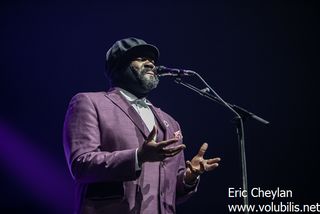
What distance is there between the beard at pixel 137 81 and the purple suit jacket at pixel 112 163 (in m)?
0.22

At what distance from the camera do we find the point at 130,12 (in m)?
5.15

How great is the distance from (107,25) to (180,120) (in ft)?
4.71

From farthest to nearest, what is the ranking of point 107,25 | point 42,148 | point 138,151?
point 107,25
point 42,148
point 138,151

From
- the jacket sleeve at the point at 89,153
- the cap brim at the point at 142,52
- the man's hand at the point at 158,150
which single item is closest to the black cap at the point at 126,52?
the cap brim at the point at 142,52

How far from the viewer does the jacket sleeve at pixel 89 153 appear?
7.86 ft

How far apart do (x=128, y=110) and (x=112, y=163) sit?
1.86 feet

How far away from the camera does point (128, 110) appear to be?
9.48 ft

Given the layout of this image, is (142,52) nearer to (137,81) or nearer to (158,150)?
(137,81)

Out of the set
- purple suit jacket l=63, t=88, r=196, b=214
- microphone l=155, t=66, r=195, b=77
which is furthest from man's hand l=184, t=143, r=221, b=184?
microphone l=155, t=66, r=195, b=77

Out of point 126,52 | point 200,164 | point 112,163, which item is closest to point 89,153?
point 112,163

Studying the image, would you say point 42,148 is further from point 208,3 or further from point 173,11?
point 208,3

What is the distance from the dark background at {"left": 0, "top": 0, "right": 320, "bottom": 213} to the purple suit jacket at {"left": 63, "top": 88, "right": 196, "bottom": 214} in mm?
2102

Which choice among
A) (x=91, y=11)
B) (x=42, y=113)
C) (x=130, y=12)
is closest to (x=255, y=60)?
(x=130, y=12)

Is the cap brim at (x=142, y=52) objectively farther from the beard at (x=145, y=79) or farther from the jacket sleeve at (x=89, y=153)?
the jacket sleeve at (x=89, y=153)
